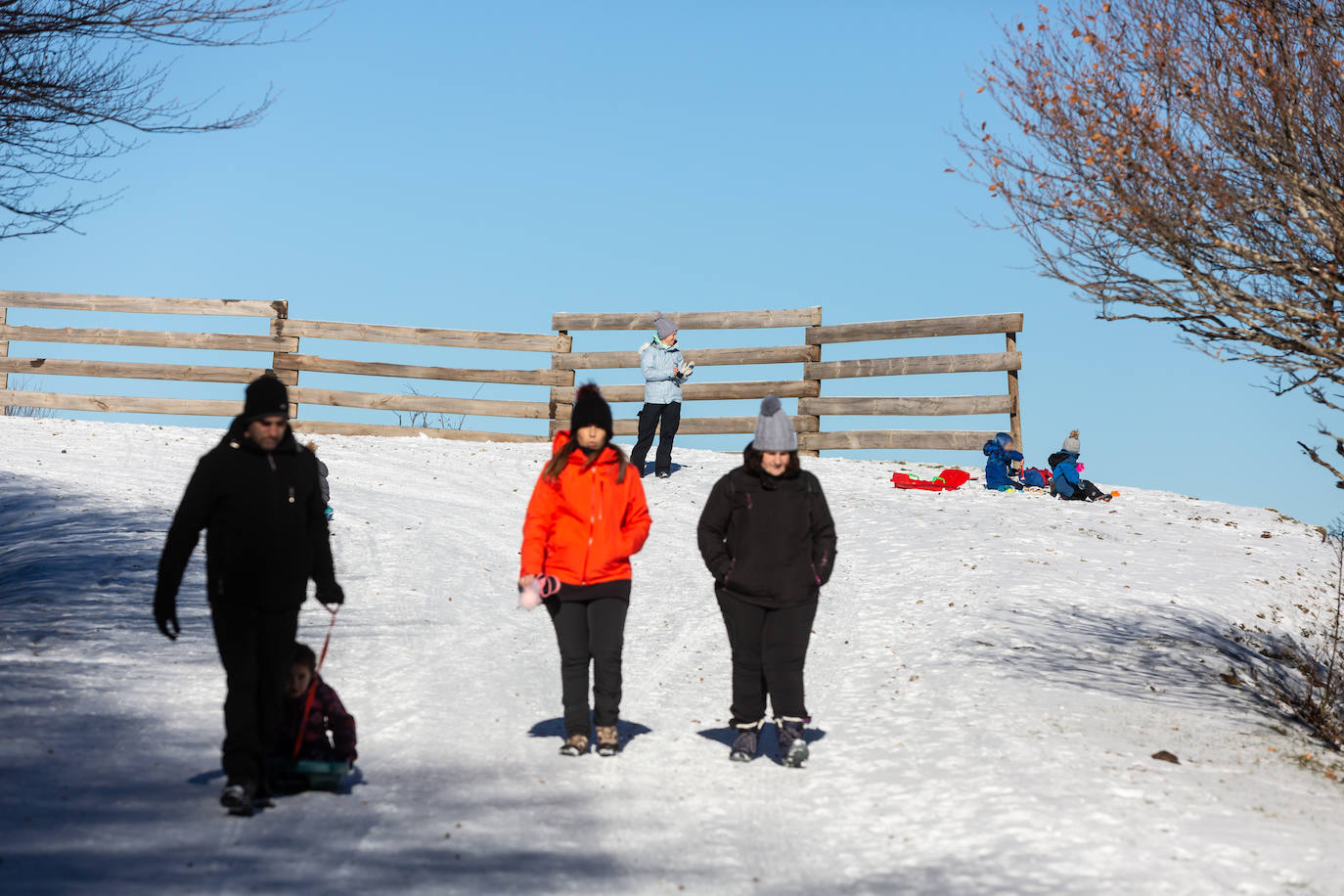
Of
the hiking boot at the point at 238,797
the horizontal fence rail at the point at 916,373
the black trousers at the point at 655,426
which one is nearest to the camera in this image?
the hiking boot at the point at 238,797

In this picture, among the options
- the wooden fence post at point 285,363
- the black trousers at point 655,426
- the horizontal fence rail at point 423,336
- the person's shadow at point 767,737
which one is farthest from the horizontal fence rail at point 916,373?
the person's shadow at point 767,737

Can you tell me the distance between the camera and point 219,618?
16.1 ft

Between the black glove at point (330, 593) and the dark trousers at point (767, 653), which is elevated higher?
the black glove at point (330, 593)

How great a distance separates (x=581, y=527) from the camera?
611cm

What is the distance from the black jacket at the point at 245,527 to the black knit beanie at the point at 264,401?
72 mm

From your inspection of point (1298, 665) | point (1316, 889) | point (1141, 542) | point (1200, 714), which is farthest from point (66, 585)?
point (1141, 542)

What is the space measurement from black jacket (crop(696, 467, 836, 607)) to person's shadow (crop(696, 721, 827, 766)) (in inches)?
32.7

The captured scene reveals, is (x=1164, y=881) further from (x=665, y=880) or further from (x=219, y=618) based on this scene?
(x=219, y=618)

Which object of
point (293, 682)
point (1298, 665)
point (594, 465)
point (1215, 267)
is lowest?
point (1298, 665)

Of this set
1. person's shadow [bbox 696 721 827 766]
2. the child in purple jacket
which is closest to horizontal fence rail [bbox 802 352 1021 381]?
person's shadow [bbox 696 721 827 766]

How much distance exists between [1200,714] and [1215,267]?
2.63 meters

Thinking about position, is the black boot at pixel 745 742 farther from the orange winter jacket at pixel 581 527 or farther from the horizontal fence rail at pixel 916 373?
the horizontal fence rail at pixel 916 373

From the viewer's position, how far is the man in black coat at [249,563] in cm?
489

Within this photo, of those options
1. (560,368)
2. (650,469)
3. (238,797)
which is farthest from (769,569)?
(560,368)
